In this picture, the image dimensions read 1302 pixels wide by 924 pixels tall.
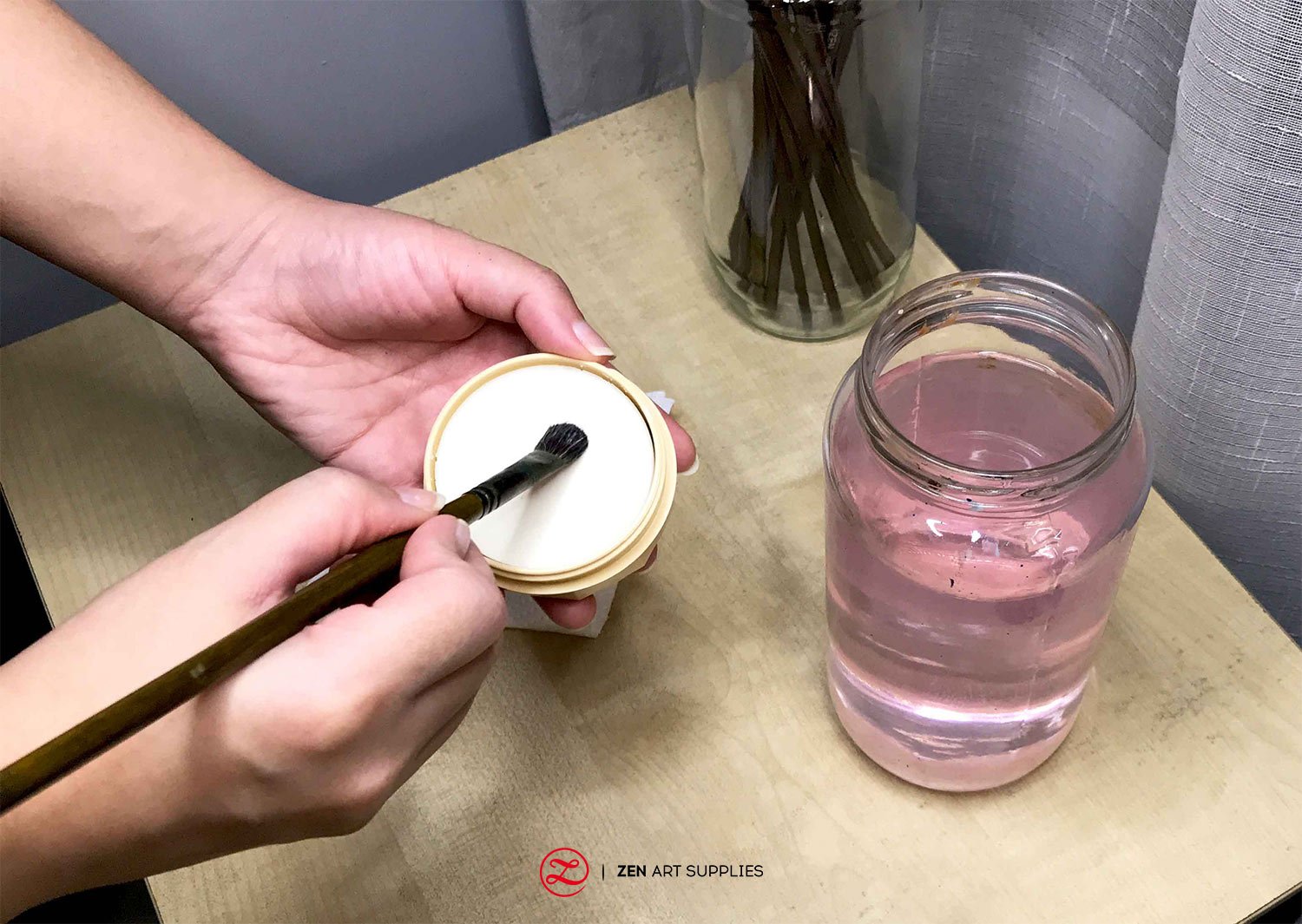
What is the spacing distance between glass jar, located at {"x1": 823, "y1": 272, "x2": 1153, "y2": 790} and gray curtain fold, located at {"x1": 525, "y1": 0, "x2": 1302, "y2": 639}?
77 mm

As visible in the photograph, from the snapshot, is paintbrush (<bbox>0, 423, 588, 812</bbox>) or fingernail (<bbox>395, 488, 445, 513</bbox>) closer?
paintbrush (<bbox>0, 423, 588, 812</bbox>)

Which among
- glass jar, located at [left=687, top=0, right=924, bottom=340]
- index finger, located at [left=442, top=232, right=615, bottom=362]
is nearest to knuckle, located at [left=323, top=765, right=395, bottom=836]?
index finger, located at [left=442, top=232, right=615, bottom=362]

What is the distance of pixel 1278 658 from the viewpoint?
48cm

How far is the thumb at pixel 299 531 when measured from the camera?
37cm

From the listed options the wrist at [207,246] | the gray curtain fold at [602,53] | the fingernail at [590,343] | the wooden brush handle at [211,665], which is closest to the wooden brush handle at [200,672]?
the wooden brush handle at [211,665]

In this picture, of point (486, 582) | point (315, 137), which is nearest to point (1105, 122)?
point (486, 582)

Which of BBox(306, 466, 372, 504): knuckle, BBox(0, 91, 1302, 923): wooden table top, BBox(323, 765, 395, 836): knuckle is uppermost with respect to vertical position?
BBox(306, 466, 372, 504): knuckle

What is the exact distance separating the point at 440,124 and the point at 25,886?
0.66m

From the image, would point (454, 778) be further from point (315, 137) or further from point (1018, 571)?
point (315, 137)

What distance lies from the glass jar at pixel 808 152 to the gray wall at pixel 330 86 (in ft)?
1.09

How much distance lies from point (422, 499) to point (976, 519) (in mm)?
205

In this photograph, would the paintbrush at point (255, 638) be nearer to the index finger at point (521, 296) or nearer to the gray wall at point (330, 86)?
the index finger at point (521, 296)

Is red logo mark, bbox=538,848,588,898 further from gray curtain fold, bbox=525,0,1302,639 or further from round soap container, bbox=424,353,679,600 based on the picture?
gray curtain fold, bbox=525,0,1302,639

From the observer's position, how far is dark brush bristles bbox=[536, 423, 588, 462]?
44cm
